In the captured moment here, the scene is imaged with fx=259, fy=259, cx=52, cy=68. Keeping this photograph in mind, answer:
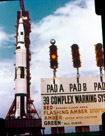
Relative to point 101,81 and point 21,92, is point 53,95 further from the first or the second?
point 21,92

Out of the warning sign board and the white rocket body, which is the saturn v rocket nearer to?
the white rocket body

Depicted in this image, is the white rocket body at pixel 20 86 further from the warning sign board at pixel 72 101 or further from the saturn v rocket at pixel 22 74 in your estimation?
the warning sign board at pixel 72 101

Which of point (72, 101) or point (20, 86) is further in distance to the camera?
point (20, 86)

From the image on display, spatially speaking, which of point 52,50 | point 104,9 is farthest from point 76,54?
point 104,9

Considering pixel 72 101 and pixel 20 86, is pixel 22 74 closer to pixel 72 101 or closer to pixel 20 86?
pixel 20 86

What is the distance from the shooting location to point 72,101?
33406 mm

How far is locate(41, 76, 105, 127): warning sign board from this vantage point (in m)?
33.1

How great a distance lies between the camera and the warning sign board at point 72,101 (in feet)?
109

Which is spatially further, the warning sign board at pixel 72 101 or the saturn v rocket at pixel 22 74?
the saturn v rocket at pixel 22 74

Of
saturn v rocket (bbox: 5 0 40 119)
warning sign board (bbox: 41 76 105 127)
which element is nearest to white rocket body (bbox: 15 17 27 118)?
saturn v rocket (bbox: 5 0 40 119)

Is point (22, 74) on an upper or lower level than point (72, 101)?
upper

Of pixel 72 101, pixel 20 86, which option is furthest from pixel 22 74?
pixel 72 101

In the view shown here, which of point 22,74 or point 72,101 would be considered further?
point 22,74

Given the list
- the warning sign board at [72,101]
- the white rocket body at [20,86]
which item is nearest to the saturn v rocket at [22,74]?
the white rocket body at [20,86]
